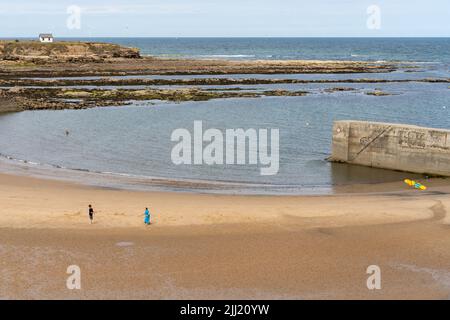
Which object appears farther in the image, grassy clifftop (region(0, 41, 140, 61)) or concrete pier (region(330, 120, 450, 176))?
grassy clifftop (region(0, 41, 140, 61))

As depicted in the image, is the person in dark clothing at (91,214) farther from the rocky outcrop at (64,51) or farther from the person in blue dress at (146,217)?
the rocky outcrop at (64,51)

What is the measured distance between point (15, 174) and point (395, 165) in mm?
20216

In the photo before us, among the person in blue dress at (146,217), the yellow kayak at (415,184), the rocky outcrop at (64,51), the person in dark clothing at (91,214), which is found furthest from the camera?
the rocky outcrop at (64,51)

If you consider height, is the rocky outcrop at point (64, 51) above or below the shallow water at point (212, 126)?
above

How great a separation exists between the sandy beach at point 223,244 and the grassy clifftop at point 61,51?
11145 centimetres

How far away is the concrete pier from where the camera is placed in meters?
31.4

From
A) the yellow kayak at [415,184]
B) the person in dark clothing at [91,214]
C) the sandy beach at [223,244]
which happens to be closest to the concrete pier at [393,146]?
the yellow kayak at [415,184]

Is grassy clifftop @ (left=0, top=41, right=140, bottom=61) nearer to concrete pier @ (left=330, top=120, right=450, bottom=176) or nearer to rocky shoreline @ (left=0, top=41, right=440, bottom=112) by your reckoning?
rocky shoreline @ (left=0, top=41, right=440, bottom=112)

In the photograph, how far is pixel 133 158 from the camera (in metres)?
36.9

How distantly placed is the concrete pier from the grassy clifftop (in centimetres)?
10524

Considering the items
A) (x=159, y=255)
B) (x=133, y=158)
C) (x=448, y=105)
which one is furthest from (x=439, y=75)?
(x=159, y=255)

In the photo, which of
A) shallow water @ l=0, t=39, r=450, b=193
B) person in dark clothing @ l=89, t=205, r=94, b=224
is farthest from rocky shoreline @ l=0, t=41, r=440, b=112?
person in dark clothing @ l=89, t=205, r=94, b=224

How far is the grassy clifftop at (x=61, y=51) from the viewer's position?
136 metres

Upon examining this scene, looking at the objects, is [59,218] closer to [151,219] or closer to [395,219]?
[151,219]
